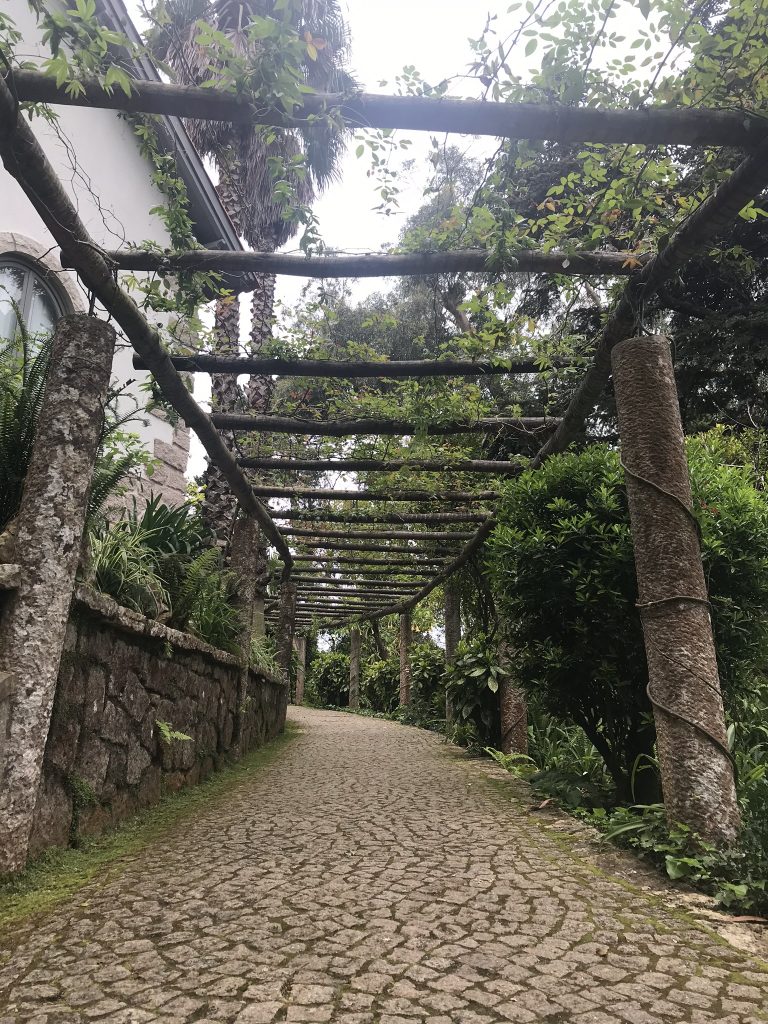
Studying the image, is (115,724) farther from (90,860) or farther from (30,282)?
(30,282)

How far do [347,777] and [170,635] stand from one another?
8.26ft

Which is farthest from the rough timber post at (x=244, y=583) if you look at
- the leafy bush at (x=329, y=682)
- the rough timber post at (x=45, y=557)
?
the leafy bush at (x=329, y=682)

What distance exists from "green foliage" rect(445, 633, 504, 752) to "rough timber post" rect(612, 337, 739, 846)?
13.5ft

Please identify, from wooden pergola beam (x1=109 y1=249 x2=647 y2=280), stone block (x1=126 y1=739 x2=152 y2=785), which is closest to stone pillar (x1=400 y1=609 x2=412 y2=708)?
stone block (x1=126 y1=739 x2=152 y2=785)

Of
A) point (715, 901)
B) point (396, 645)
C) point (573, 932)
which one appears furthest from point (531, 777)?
point (396, 645)

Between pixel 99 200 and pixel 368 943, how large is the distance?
545cm

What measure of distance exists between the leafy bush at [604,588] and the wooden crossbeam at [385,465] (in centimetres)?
198

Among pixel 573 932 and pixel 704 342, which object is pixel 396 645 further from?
pixel 573 932

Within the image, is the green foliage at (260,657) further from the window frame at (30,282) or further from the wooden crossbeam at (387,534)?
the window frame at (30,282)

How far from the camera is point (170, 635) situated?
4.30 m

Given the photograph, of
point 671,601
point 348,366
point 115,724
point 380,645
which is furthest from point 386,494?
Answer: point 380,645

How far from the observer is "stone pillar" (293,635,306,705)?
67.0ft

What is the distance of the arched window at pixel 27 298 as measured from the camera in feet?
19.4

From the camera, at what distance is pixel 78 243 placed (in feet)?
10.6
